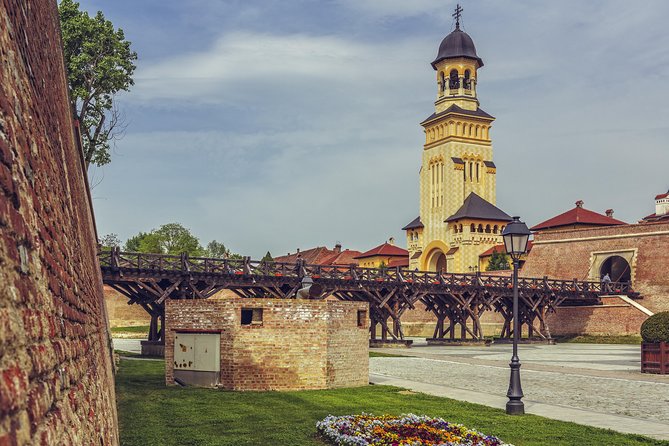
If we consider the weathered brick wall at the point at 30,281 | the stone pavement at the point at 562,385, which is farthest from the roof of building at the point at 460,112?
the weathered brick wall at the point at 30,281

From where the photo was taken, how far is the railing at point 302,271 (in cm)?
3044

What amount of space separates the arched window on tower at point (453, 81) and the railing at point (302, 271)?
34.9 meters

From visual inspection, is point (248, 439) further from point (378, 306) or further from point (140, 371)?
point (378, 306)

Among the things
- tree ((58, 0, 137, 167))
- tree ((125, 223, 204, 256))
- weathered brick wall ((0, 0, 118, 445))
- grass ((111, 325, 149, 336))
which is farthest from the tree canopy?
weathered brick wall ((0, 0, 118, 445))

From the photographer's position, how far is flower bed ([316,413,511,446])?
9.73m

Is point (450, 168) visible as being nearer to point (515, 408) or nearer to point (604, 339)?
point (604, 339)

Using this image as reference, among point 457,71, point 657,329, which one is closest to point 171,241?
point 457,71

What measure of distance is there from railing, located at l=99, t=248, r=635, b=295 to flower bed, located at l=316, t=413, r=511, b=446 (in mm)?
19726

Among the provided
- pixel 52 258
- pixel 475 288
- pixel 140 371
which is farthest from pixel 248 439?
pixel 475 288

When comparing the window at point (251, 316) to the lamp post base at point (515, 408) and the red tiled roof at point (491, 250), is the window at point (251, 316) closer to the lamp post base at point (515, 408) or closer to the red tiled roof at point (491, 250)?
the lamp post base at point (515, 408)

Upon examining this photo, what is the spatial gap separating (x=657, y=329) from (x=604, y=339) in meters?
27.3

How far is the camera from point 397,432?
10.4 metres

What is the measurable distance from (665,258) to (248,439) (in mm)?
46026

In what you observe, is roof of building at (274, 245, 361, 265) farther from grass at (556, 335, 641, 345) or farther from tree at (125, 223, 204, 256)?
grass at (556, 335, 641, 345)
